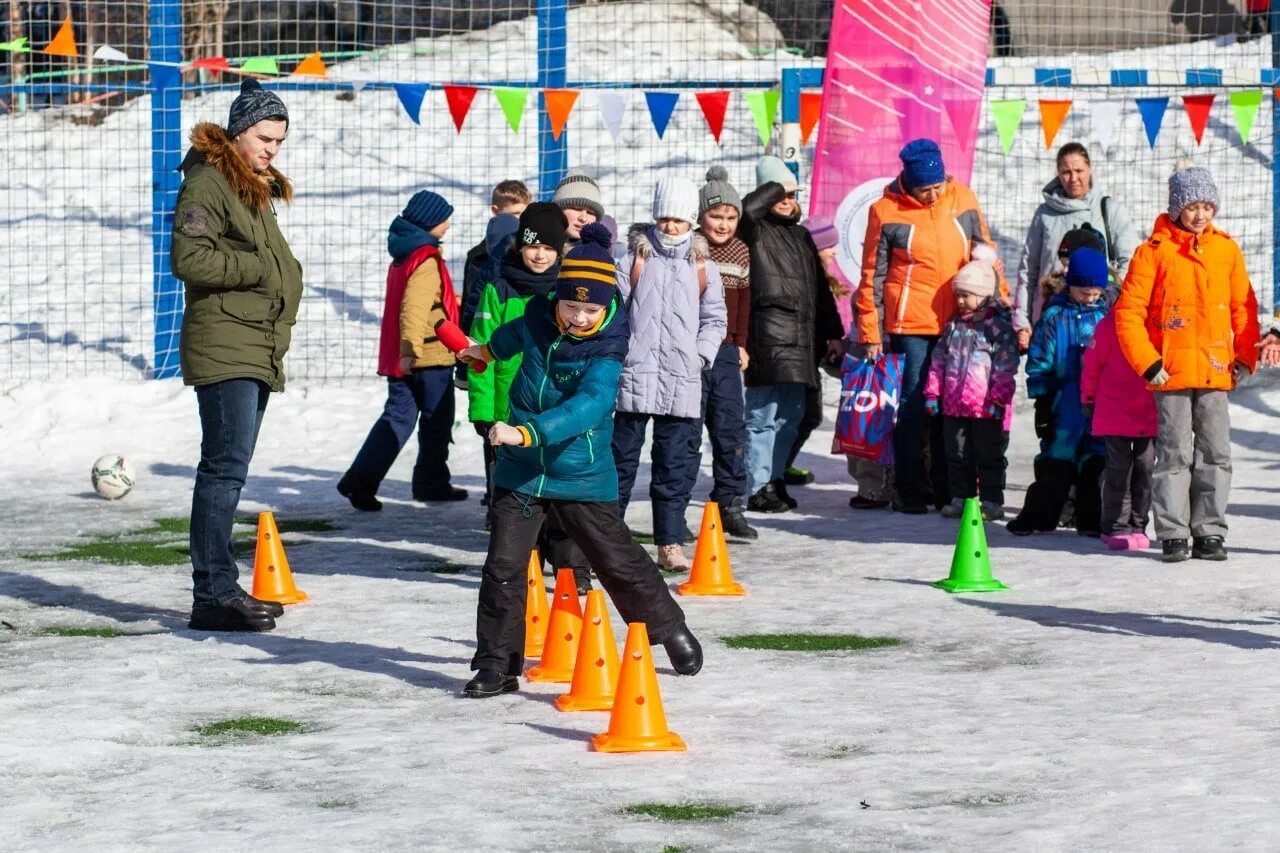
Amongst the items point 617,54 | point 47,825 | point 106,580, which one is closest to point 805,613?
point 106,580

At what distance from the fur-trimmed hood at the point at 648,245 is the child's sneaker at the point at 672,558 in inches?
52.6

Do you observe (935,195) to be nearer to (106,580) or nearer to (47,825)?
(106,580)

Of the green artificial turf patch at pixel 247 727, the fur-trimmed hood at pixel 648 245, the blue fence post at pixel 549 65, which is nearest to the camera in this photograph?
the green artificial turf patch at pixel 247 727

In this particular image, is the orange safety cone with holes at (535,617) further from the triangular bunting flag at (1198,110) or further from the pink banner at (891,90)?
the triangular bunting flag at (1198,110)

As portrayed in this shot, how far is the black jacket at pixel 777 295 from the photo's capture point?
10.6m

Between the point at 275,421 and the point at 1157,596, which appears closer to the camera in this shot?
the point at 1157,596

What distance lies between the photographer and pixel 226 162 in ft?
24.1

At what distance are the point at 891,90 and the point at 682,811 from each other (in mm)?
9910

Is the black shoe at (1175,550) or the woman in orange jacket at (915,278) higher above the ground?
the woman in orange jacket at (915,278)

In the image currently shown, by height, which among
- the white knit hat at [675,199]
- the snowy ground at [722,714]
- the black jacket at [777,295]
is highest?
the white knit hat at [675,199]

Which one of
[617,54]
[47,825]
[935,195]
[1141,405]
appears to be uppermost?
[617,54]

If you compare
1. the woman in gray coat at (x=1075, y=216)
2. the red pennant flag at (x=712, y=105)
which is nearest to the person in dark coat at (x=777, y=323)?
the woman in gray coat at (x=1075, y=216)

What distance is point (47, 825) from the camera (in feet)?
15.8

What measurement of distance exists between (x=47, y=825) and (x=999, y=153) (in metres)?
16.9
